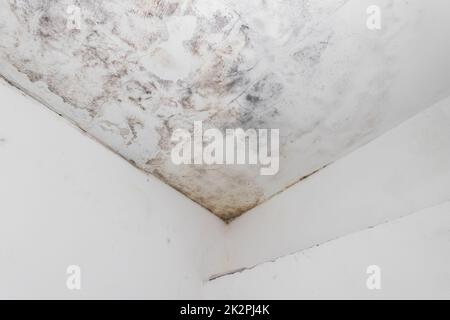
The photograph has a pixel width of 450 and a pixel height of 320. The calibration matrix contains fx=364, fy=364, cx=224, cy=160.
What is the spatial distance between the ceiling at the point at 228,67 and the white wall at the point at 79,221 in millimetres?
164

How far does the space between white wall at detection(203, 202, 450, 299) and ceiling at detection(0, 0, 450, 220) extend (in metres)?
0.64

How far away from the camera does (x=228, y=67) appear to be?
5.46ft

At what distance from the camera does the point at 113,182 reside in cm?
196

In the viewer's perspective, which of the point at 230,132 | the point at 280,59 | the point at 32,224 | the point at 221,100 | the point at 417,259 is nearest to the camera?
the point at 417,259

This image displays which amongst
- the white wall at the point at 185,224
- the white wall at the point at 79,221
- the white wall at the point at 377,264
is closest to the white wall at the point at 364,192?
the white wall at the point at 185,224

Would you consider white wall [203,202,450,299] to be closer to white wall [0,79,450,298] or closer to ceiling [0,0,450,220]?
white wall [0,79,450,298]

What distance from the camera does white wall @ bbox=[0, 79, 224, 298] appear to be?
1.47 meters

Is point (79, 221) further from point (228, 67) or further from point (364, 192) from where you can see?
point (364, 192)

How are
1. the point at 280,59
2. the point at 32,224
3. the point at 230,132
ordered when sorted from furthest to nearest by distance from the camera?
the point at 230,132 → the point at 280,59 → the point at 32,224

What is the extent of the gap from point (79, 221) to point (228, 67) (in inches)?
38.9

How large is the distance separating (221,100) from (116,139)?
25.2 inches
